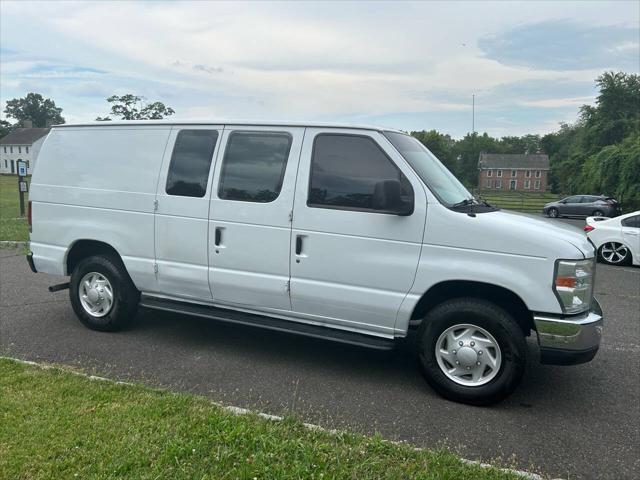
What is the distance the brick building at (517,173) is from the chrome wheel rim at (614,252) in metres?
73.4

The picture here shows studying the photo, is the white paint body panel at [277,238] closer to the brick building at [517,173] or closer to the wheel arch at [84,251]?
the wheel arch at [84,251]

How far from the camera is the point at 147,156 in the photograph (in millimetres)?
5438

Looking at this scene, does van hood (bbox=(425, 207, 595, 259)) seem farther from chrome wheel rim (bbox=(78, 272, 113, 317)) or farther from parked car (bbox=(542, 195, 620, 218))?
parked car (bbox=(542, 195, 620, 218))

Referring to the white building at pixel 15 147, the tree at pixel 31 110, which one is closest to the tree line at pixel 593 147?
the white building at pixel 15 147

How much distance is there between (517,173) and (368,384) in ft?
282

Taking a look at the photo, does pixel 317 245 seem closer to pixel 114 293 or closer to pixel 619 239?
pixel 114 293

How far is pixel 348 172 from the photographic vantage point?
15.0 ft

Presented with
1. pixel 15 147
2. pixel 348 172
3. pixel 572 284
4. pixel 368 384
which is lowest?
pixel 368 384

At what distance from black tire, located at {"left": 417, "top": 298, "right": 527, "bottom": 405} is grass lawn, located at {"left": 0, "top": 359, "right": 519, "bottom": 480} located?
0.96 meters

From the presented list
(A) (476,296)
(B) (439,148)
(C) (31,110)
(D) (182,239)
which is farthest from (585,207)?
(C) (31,110)

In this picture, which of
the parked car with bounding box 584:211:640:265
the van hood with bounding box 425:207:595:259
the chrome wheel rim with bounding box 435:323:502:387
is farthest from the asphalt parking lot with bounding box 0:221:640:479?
the parked car with bounding box 584:211:640:265

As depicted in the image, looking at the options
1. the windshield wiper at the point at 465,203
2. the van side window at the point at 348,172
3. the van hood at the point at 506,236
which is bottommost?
the van hood at the point at 506,236

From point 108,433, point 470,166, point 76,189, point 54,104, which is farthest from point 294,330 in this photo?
point 54,104

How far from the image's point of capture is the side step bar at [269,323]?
4.54 m
